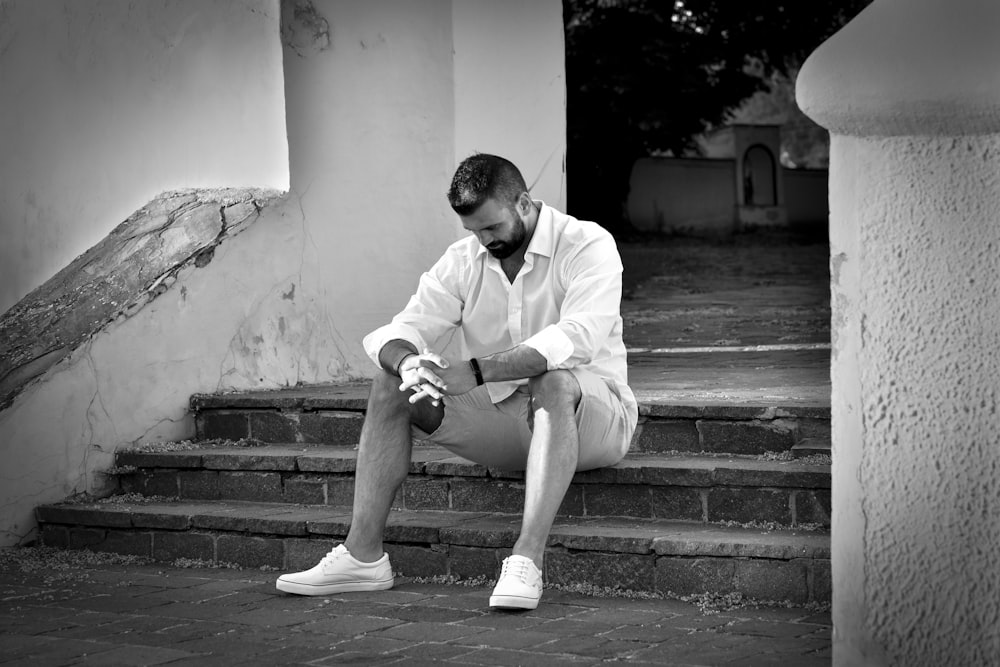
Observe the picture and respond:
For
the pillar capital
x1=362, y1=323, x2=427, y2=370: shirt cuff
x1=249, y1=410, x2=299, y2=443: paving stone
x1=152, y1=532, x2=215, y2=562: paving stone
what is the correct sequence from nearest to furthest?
1. the pillar capital
2. x1=362, y1=323, x2=427, y2=370: shirt cuff
3. x1=152, y1=532, x2=215, y2=562: paving stone
4. x1=249, y1=410, x2=299, y2=443: paving stone

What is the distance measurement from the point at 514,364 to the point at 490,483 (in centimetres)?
81

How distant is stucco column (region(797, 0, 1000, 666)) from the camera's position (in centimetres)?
275

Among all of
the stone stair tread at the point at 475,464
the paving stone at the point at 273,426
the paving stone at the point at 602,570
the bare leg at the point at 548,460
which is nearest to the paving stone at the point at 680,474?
the stone stair tread at the point at 475,464

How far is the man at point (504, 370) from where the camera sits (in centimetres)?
428

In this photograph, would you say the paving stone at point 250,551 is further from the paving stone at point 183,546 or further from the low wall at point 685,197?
the low wall at point 685,197

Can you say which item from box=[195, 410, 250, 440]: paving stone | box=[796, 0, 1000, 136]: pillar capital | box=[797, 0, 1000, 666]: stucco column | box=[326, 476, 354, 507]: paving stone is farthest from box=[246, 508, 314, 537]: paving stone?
box=[796, 0, 1000, 136]: pillar capital

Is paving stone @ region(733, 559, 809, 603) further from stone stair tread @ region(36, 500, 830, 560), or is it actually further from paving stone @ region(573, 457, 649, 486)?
paving stone @ region(573, 457, 649, 486)

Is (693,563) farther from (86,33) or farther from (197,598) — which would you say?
(86,33)

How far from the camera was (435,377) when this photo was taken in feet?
14.0

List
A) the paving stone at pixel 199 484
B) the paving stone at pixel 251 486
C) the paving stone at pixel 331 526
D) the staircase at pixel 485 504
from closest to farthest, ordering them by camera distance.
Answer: the staircase at pixel 485 504 < the paving stone at pixel 331 526 < the paving stone at pixel 251 486 < the paving stone at pixel 199 484

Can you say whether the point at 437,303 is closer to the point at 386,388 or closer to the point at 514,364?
the point at 386,388

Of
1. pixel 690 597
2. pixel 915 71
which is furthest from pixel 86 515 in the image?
pixel 915 71

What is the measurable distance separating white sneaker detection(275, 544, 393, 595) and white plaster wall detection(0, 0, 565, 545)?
171 cm

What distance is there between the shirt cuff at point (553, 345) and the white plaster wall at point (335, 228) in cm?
229
